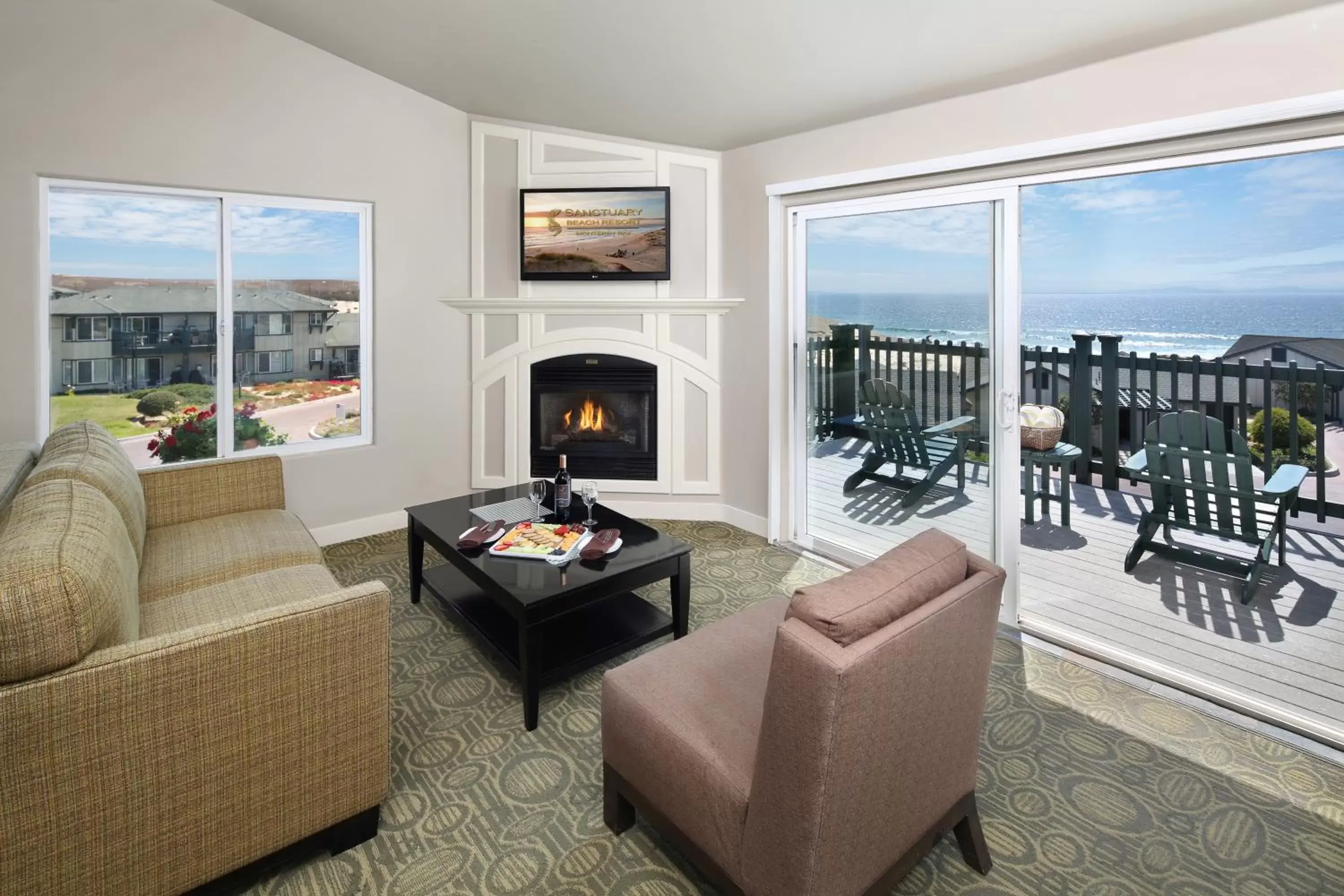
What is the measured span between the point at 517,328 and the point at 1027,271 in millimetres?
3101

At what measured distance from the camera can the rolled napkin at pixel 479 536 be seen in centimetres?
284

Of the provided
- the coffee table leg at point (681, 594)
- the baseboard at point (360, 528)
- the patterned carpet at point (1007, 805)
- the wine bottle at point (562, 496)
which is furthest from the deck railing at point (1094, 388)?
the baseboard at point (360, 528)

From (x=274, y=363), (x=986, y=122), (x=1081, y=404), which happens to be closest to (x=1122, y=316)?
(x=1081, y=404)

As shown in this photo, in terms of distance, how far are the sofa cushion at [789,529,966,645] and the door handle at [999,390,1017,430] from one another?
68.6 inches

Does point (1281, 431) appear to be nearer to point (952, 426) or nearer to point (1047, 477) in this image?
point (952, 426)

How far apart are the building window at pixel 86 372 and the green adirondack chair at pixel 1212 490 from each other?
5083 millimetres

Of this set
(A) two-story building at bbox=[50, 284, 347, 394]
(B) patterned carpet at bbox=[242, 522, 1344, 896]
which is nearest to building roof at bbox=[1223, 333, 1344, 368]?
(B) patterned carpet at bbox=[242, 522, 1344, 896]

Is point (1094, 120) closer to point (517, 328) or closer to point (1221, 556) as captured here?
point (1221, 556)

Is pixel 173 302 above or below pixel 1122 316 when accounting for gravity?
above

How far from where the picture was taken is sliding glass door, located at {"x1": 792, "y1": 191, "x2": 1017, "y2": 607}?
3.29 meters

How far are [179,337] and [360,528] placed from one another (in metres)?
1.45

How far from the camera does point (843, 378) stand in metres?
4.13

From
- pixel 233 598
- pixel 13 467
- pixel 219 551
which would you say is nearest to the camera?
pixel 233 598

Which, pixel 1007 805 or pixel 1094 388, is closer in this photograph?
pixel 1007 805
